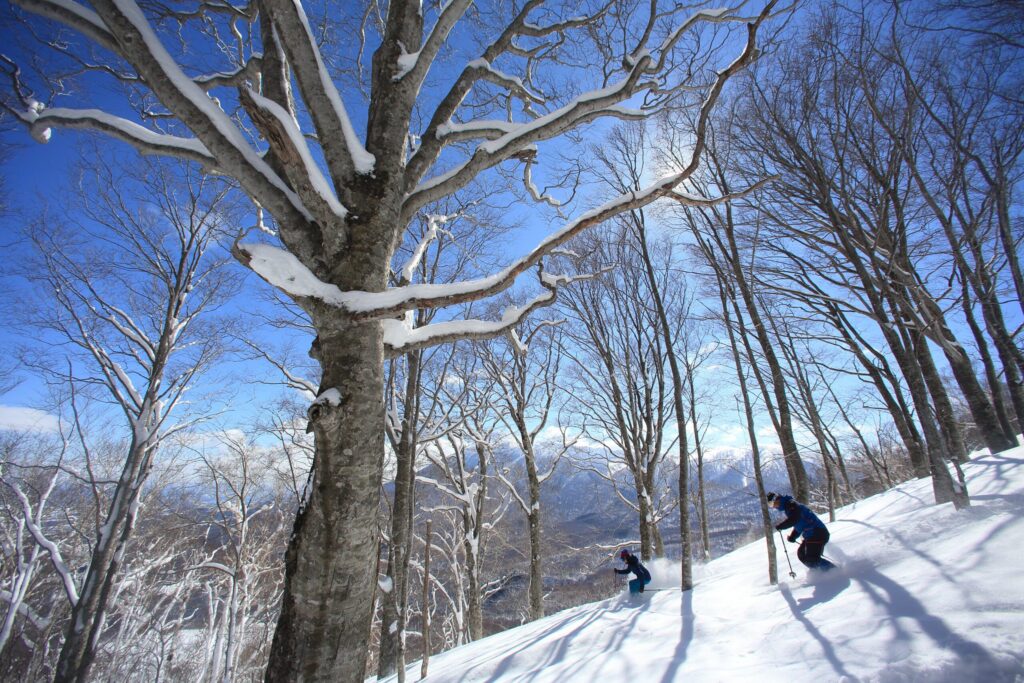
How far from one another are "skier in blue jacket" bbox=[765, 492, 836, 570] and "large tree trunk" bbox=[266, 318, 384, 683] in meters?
4.83

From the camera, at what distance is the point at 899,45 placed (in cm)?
596

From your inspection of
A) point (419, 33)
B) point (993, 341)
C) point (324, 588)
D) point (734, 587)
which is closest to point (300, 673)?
point (324, 588)

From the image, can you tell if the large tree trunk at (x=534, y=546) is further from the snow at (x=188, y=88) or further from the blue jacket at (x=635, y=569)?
the snow at (x=188, y=88)

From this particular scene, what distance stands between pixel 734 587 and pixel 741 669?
2928mm

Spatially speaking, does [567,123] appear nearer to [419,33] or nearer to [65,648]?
[419,33]

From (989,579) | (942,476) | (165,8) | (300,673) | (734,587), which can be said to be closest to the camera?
(300,673)

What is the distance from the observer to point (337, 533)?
164 cm

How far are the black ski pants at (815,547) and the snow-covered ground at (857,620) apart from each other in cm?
18

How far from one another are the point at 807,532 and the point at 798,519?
17 centimetres

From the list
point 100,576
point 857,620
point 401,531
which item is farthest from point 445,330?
point 100,576

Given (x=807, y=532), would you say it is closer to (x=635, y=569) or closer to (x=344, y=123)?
(x=635, y=569)

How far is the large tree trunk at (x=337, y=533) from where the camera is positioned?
1.56 meters

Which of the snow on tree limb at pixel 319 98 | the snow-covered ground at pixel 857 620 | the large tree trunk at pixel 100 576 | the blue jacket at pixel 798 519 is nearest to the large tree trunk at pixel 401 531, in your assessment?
the snow-covered ground at pixel 857 620

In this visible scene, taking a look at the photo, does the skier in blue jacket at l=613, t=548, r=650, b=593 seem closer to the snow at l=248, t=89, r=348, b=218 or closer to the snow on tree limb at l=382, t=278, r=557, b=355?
the snow on tree limb at l=382, t=278, r=557, b=355
